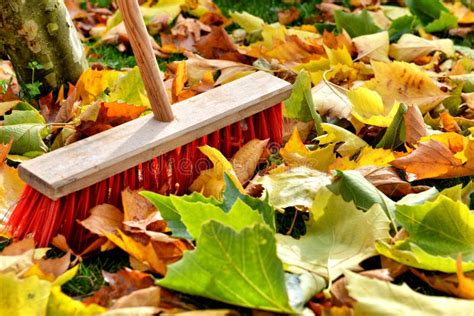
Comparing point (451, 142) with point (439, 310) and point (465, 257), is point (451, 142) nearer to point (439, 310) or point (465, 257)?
point (465, 257)

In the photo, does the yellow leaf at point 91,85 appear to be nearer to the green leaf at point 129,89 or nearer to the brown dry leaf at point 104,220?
the green leaf at point 129,89

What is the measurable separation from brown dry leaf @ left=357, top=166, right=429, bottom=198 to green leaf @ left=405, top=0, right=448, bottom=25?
1.24m

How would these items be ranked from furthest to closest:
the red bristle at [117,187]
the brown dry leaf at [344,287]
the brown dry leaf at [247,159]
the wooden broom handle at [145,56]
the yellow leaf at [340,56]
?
the yellow leaf at [340,56], the brown dry leaf at [247,159], the wooden broom handle at [145,56], the red bristle at [117,187], the brown dry leaf at [344,287]

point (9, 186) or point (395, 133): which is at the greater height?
point (9, 186)

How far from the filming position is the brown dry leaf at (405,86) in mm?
2098

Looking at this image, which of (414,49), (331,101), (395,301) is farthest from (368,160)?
(414,49)

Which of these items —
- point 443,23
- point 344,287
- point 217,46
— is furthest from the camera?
point 443,23

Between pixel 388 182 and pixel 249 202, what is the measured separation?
1.30 ft

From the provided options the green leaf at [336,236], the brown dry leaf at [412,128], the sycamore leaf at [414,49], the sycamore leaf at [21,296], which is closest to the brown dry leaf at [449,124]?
the brown dry leaf at [412,128]

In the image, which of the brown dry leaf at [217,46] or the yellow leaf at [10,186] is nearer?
the yellow leaf at [10,186]

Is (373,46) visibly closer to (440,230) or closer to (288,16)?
(288,16)

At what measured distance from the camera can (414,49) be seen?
2.50 m

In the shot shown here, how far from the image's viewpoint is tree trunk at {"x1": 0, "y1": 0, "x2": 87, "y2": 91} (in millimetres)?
2145

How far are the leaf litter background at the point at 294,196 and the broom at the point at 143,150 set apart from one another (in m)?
0.04
